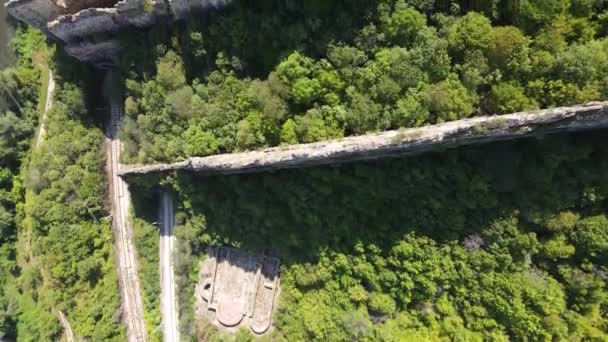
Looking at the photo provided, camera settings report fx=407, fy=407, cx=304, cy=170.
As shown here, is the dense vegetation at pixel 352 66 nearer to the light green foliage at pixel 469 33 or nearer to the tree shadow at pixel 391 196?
the light green foliage at pixel 469 33

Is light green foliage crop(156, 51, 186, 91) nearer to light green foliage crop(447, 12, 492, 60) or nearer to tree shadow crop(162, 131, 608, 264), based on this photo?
tree shadow crop(162, 131, 608, 264)

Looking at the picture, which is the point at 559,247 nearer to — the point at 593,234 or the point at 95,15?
the point at 593,234

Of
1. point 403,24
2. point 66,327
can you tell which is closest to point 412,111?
point 403,24

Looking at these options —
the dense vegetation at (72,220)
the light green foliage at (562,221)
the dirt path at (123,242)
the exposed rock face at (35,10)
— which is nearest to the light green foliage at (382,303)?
the light green foliage at (562,221)

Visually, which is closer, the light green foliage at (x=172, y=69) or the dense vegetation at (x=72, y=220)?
the light green foliage at (x=172, y=69)

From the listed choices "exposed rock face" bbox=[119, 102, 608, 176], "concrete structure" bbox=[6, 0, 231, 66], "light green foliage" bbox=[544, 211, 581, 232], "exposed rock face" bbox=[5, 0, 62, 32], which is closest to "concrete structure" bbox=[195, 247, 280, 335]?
"exposed rock face" bbox=[119, 102, 608, 176]

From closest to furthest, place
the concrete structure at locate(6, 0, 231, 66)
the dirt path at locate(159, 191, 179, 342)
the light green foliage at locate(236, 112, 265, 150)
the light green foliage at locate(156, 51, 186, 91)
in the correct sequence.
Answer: the light green foliage at locate(236, 112, 265, 150) < the concrete structure at locate(6, 0, 231, 66) < the light green foliage at locate(156, 51, 186, 91) < the dirt path at locate(159, 191, 179, 342)
